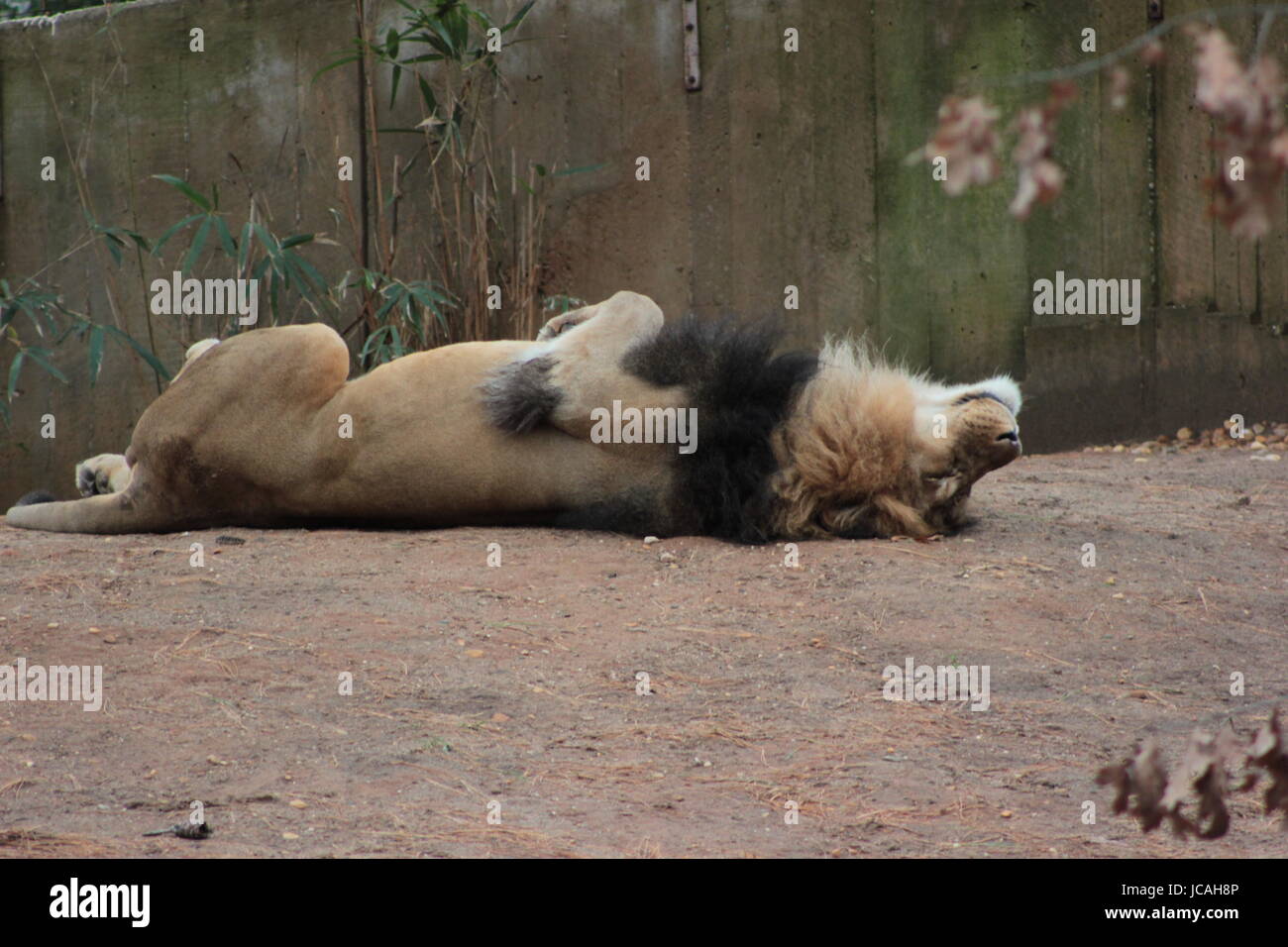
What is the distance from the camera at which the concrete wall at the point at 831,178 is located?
7.11 meters

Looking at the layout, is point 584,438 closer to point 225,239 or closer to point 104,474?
point 104,474

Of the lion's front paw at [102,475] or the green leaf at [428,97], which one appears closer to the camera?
the lion's front paw at [102,475]

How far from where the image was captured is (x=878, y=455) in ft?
15.4

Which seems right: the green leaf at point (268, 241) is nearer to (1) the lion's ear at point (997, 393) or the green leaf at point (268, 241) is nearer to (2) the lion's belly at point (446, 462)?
(2) the lion's belly at point (446, 462)

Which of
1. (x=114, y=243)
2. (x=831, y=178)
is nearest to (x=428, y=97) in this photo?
(x=114, y=243)

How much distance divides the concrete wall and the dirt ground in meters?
2.19

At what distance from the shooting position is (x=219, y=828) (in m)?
2.65

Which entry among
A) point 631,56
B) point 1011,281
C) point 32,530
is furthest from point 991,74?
point 32,530

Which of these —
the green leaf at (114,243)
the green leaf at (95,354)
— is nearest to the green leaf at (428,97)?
the green leaf at (114,243)

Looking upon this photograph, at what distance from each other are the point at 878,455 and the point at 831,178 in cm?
307

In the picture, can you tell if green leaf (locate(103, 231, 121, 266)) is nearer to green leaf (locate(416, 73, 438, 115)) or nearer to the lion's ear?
green leaf (locate(416, 73, 438, 115))

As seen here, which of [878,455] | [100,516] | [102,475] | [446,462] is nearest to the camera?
[878,455]

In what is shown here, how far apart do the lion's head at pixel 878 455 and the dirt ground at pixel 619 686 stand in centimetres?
15

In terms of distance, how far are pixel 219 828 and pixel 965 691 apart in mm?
1811
